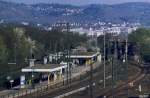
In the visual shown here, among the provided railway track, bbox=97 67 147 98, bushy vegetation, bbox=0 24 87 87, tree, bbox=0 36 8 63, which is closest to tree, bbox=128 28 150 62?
bushy vegetation, bbox=0 24 87 87

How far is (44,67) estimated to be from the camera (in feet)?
90.8

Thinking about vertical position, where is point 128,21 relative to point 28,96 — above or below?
below

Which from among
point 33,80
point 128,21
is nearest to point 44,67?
point 33,80

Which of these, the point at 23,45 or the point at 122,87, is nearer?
the point at 122,87

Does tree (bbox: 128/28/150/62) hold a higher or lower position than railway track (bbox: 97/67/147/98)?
lower

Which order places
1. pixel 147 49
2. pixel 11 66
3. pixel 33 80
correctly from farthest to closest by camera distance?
pixel 147 49, pixel 11 66, pixel 33 80

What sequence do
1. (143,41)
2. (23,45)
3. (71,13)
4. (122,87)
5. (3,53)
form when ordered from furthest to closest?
(71,13)
(143,41)
(23,45)
(3,53)
(122,87)

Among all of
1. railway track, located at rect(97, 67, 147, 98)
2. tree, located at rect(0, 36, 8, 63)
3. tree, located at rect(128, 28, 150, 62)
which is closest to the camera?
railway track, located at rect(97, 67, 147, 98)

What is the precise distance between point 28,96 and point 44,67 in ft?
19.1

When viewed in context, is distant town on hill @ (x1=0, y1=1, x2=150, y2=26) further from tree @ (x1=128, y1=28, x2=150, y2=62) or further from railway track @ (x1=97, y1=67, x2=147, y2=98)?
railway track @ (x1=97, y1=67, x2=147, y2=98)

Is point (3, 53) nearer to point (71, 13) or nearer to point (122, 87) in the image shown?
point (122, 87)

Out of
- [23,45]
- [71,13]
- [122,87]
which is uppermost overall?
[122,87]

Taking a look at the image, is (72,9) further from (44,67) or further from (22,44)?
(44,67)

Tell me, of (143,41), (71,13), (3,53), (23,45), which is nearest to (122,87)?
(3,53)
